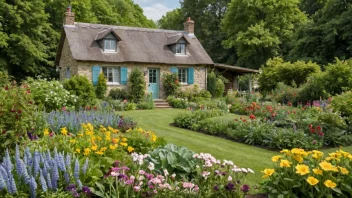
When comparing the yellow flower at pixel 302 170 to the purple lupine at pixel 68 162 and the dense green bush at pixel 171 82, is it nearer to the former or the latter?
the purple lupine at pixel 68 162

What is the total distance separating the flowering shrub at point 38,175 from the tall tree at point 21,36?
20.0 m

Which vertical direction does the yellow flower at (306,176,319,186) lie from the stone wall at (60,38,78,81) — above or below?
below

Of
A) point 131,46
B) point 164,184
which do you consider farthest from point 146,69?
point 164,184

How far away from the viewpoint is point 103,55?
20.1m

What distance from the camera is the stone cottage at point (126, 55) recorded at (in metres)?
19.9

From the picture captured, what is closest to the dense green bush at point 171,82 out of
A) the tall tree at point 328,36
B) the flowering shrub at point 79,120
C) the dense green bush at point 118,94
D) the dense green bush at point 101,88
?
the dense green bush at point 118,94

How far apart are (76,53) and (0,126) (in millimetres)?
15349

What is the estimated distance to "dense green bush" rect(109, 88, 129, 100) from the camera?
65.6 ft

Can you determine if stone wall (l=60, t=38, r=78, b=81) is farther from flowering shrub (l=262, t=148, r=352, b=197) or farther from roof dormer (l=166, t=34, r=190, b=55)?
flowering shrub (l=262, t=148, r=352, b=197)

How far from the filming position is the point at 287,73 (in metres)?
20.2

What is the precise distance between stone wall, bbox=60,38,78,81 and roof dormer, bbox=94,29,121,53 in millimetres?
1893

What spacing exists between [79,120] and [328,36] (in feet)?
70.6

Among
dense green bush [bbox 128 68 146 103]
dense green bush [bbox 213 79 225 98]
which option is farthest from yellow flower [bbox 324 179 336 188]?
dense green bush [bbox 213 79 225 98]

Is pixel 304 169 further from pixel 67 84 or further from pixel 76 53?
pixel 76 53
